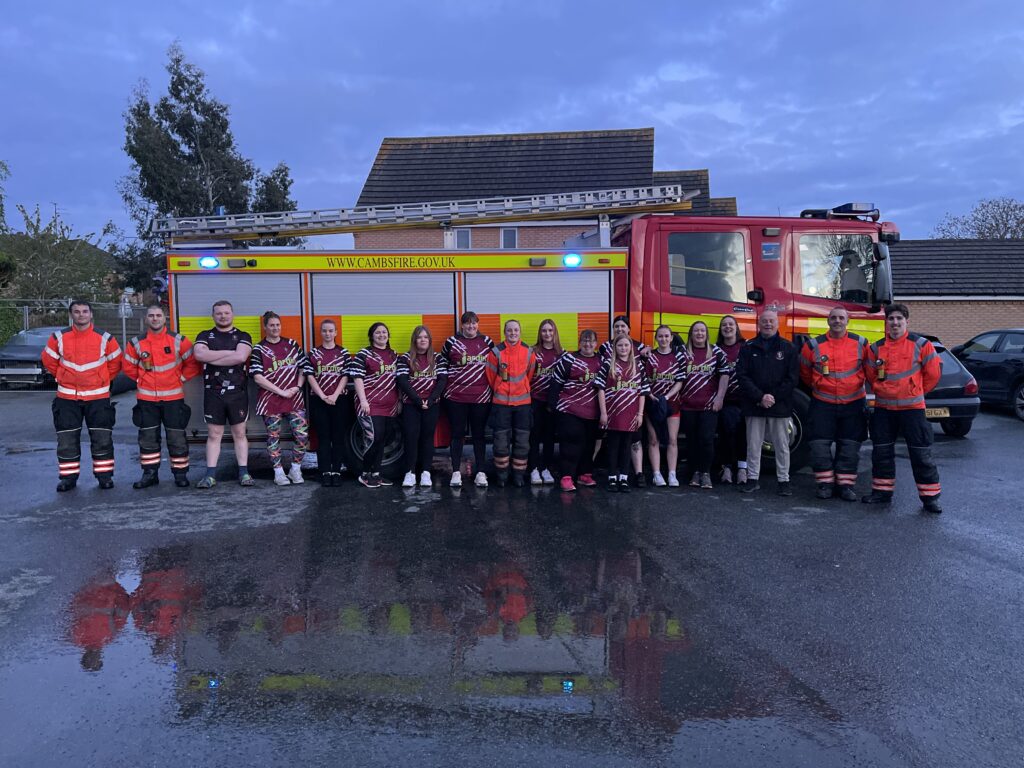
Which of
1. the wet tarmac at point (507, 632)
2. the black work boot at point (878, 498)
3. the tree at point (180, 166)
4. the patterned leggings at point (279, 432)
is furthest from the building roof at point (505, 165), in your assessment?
the wet tarmac at point (507, 632)

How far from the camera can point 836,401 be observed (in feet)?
21.9

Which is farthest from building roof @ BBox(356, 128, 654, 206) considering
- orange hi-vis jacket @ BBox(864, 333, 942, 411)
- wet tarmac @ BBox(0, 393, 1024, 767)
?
wet tarmac @ BBox(0, 393, 1024, 767)

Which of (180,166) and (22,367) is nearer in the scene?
(22,367)

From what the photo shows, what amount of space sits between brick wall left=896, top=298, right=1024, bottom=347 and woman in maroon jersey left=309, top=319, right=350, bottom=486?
64.6 ft

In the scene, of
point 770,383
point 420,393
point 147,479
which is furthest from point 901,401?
point 147,479

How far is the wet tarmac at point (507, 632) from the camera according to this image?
2.93 meters

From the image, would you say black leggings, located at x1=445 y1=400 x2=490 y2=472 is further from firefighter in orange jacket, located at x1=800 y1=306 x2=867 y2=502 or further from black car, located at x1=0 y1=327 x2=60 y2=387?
black car, located at x1=0 y1=327 x2=60 y2=387

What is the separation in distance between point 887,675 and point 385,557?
307 centimetres

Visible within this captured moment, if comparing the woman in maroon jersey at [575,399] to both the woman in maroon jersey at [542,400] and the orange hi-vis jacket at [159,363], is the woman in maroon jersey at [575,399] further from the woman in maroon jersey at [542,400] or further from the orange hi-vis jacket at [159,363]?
the orange hi-vis jacket at [159,363]

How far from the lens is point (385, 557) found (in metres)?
5.11

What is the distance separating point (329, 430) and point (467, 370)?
1.43 m

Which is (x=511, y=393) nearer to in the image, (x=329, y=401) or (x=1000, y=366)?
(x=329, y=401)

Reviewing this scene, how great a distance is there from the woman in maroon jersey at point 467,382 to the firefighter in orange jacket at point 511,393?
3.6 inches

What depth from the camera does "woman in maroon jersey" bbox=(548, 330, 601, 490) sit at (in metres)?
6.83
